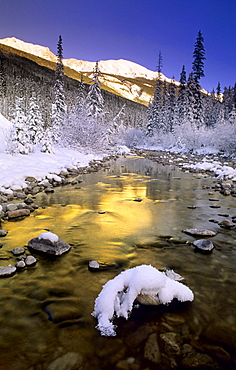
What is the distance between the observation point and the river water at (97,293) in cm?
207

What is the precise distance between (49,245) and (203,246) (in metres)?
2.83

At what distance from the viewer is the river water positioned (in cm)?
207

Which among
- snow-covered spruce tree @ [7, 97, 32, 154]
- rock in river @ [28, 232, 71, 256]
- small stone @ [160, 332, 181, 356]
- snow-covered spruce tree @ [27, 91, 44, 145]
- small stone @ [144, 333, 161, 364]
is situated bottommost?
small stone @ [144, 333, 161, 364]

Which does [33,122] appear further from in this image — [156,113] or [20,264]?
[156,113]

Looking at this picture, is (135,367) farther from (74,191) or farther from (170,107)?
(170,107)

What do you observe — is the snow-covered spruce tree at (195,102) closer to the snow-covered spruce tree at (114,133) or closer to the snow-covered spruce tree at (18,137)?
the snow-covered spruce tree at (114,133)

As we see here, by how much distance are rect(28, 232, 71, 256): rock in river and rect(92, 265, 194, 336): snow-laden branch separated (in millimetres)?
1446

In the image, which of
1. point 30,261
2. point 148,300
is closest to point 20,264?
point 30,261

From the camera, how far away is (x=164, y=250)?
4168mm

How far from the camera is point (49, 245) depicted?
3.94 metres

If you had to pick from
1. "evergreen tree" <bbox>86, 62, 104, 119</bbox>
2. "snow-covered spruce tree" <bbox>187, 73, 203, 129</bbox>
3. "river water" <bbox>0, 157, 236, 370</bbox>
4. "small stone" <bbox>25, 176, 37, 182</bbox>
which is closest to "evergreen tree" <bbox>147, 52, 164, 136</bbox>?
"snow-covered spruce tree" <bbox>187, 73, 203, 129</bbox>

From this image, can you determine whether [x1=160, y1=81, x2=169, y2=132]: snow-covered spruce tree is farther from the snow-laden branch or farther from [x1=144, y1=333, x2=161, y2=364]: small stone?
[x1=144, y1=333, x2=161, y2=364]: small stone

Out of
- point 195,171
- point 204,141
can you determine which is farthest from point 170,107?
point 195,171

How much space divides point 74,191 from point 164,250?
18.1 ft
